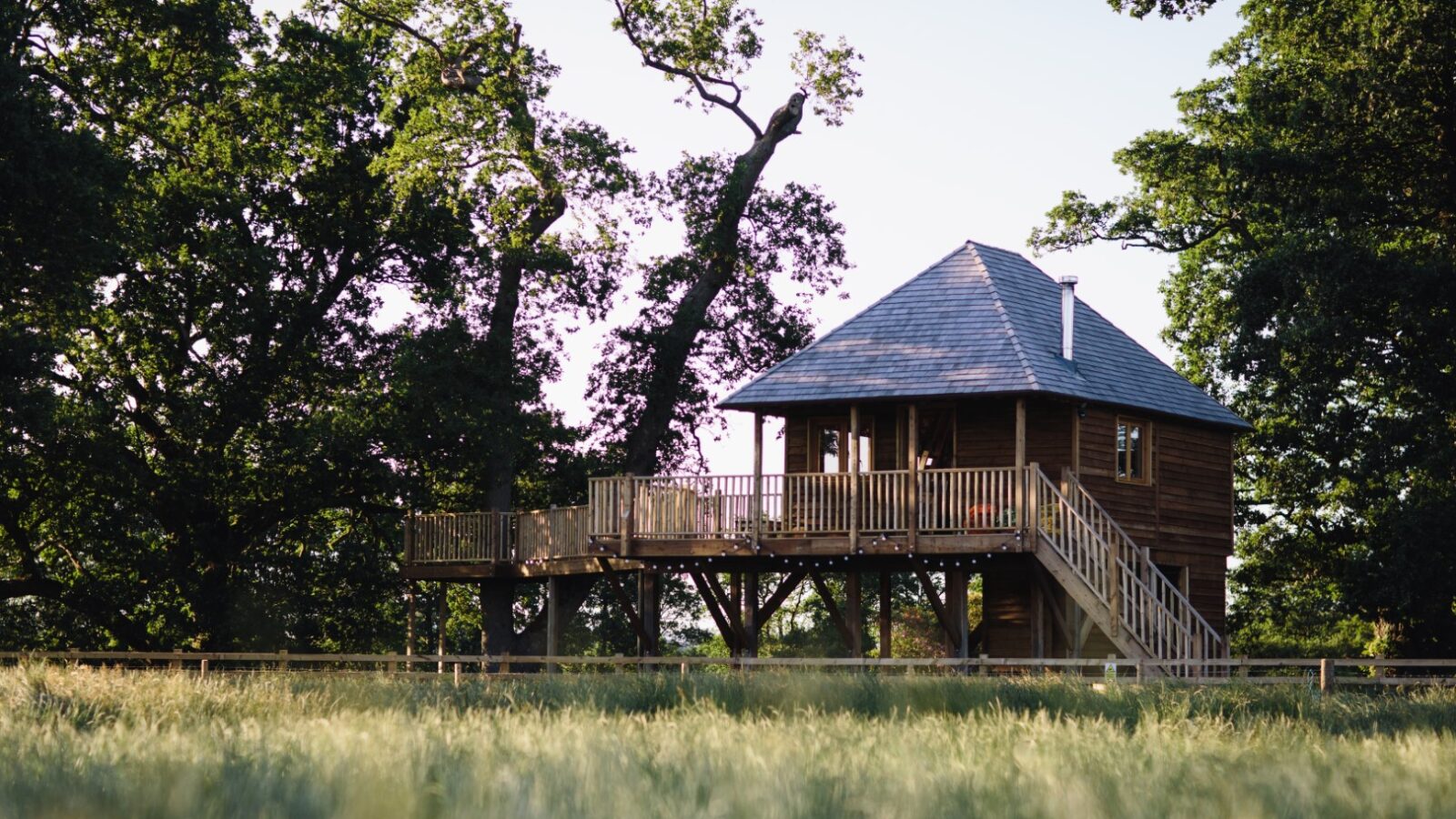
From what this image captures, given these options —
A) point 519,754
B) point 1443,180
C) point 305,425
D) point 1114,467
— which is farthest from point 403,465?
point 519,754

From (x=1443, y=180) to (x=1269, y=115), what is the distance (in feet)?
11.5

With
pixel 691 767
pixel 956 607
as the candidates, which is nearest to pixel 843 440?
pixel 956 607

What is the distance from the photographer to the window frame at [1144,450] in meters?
30.0

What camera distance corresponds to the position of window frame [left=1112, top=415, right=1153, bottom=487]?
2998cm

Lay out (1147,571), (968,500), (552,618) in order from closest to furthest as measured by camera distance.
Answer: (1147,571)
(968,500)
(552,618)

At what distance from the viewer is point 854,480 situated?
91.6 ft

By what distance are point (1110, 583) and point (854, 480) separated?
178 inches

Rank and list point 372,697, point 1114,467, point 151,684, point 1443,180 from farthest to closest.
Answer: point 1443,180 → point 1114,467 → point 151,684 → point 372,697

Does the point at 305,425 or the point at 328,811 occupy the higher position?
the point at 305,425

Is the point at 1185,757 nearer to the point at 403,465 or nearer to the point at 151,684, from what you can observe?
the point at 151,684

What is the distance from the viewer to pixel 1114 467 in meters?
29.9

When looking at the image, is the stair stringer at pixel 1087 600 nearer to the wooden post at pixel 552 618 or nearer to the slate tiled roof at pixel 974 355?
the slate tiled roof at pixel 974 355

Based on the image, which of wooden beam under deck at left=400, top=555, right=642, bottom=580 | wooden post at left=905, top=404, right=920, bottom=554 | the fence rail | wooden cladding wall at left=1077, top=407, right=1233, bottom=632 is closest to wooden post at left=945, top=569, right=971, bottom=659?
the fence rail

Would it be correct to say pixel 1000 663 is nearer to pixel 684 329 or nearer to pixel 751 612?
pixel 751 612
